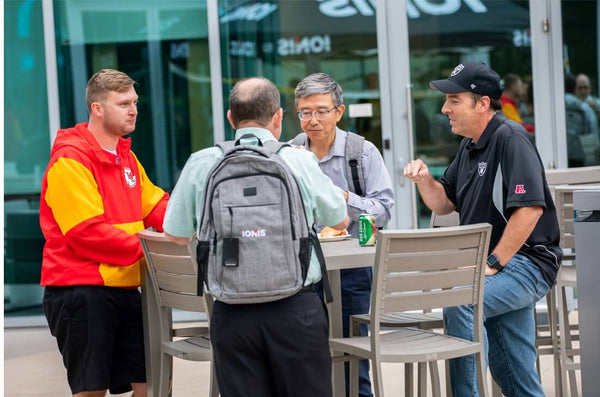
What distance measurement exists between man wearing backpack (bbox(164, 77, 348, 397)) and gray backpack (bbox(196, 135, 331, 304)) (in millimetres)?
14

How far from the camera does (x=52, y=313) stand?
163 inches

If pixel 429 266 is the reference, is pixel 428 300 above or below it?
below

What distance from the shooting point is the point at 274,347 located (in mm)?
3066

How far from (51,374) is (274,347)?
150 inches

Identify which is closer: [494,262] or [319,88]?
[494,262]

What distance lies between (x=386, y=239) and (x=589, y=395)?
0.94m

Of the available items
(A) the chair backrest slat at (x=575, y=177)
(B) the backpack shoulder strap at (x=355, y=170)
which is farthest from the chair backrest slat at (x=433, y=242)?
(A) the chair backrest slat at (x=575, y=177)

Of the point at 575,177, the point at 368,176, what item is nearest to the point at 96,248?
the point at 368,176

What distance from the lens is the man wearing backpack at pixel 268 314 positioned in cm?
307

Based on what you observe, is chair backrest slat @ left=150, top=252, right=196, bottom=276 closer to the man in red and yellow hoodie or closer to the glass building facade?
the man in red and yellow hoodie

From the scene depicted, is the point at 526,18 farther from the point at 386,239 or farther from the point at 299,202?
the point at 299,202

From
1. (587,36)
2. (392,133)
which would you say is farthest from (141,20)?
(587,36)

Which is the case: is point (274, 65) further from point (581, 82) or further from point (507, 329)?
point (507, 329)

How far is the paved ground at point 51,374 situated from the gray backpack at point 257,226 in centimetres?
267
